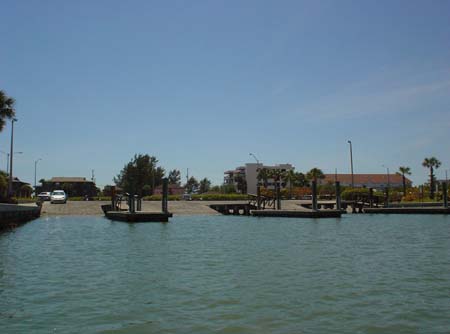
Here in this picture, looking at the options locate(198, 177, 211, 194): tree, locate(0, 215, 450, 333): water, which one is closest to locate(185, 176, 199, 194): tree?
locate(198, 177, 211, 194): tree

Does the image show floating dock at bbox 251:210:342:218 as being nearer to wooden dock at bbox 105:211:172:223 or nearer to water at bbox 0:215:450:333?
wooden dock at bbox 105:211:172:223

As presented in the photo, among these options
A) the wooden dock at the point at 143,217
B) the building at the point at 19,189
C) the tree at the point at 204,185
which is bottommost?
the wooden dock at the point at 143,217

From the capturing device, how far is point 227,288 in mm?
13195

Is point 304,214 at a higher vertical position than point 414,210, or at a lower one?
lower

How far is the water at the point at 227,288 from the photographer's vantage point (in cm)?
975

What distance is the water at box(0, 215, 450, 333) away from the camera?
975 cm

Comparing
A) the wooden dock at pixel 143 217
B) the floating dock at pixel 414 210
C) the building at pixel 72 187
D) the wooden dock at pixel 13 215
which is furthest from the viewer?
the building at pixel 72 187

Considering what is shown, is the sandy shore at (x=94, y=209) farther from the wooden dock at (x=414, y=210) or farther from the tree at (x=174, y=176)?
the tree at (x=174, y=176)

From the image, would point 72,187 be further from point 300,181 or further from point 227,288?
point 227,288

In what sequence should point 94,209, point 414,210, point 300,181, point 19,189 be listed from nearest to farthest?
Result: point 414,210
point 94,209
point 19,189
point 300,181

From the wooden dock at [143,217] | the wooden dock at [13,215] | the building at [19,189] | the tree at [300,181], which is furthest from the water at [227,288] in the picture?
the tree at [300,181]

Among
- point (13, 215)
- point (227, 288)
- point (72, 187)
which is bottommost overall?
point (227, 288)

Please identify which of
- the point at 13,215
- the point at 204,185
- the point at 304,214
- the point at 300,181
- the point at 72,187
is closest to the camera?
the point at 13,215

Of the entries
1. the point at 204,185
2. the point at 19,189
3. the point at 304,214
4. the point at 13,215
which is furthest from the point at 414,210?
the point at 204,185
